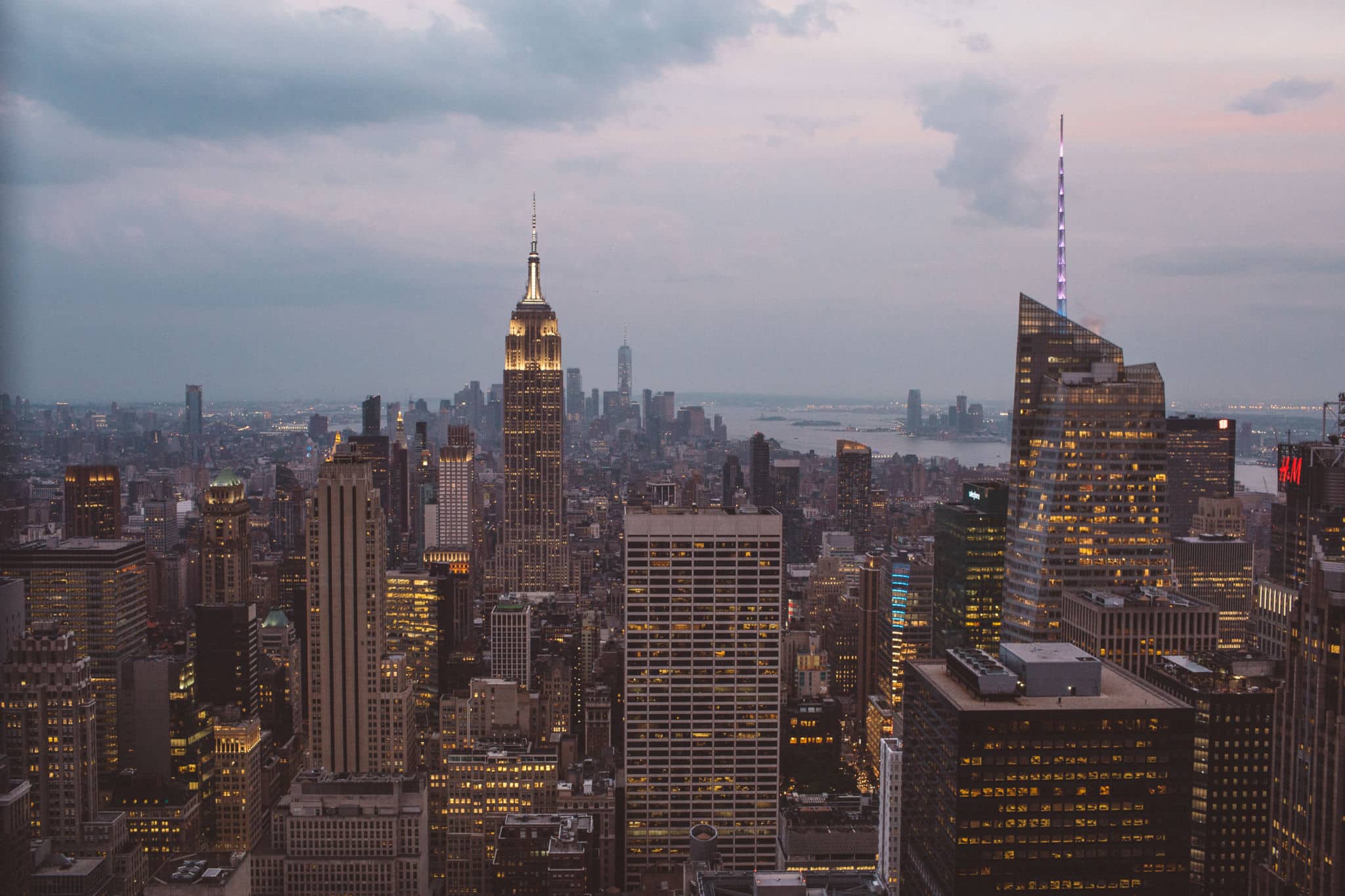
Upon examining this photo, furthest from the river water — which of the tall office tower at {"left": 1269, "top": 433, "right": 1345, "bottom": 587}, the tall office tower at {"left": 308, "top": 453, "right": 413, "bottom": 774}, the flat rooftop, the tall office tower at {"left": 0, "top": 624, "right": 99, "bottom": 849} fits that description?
the tall office tower at {"left": 0, "top": 624, "right": 99, "bottom": 849}

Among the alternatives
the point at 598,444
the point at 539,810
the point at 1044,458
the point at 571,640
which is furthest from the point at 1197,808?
the point at 598,444

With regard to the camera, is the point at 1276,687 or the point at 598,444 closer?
the point at 1276,687

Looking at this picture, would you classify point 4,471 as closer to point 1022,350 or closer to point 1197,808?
point 1197,808

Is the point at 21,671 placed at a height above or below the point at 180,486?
below

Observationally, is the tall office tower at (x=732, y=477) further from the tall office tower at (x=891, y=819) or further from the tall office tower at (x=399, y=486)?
the tall office tower at (x=891, y=819)

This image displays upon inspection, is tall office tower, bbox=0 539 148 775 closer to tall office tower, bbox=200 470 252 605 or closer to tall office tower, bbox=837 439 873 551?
tall office tower, bbox=200 470 252 605
